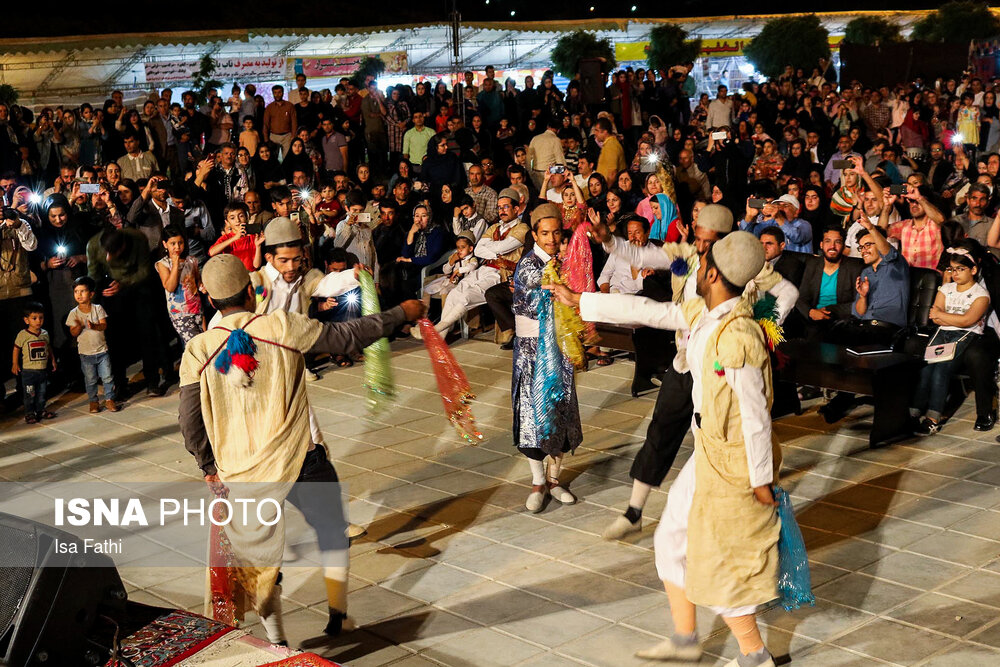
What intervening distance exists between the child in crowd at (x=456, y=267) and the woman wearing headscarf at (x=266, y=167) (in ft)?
9.87

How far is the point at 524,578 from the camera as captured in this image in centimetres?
616

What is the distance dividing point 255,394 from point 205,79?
1604 centimetres

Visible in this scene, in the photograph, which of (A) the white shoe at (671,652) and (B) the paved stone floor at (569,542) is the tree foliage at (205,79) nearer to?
(B) the paved stone floor at (569,542)

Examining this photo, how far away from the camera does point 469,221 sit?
1232 cm

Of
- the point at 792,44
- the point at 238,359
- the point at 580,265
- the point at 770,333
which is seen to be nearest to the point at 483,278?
the point at 580,265

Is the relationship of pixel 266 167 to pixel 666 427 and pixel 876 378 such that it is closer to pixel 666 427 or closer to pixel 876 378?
pixel 876 378

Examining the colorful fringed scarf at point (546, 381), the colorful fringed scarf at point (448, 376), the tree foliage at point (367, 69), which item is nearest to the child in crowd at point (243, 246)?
the colorful fringed scarf at point (546, 381)

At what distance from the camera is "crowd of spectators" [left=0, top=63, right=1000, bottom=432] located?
9.47 metres

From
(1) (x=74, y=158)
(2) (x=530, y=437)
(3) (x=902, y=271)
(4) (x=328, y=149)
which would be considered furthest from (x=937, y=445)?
(1) (x=74, y=158)

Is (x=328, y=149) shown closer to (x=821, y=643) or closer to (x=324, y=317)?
(x=324, y=317)

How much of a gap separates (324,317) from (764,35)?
2050cm

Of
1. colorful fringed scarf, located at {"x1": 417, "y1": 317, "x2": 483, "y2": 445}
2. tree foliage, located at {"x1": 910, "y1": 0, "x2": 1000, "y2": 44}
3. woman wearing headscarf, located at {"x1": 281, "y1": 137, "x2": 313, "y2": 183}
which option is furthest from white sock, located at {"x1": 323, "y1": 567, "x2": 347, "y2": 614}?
tree foliage, located at {"x1": 910, "y1": 0, "x2": 1000, "y2": 44}

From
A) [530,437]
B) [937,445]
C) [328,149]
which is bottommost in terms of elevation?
[937,445]

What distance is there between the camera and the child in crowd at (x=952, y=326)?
8.38 meters
